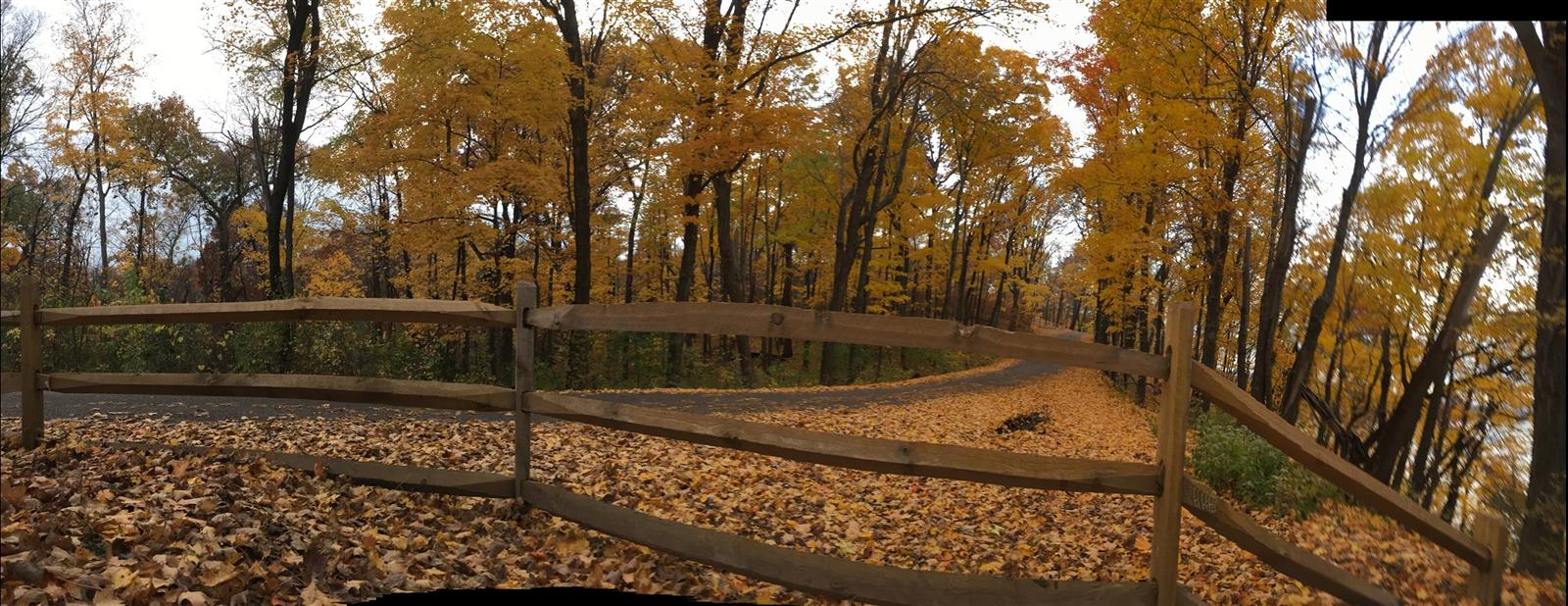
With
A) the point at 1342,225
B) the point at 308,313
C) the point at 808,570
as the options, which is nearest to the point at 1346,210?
the point at 1342,225

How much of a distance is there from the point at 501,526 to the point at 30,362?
3.52m

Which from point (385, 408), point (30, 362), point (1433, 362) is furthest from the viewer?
point (385, 408)

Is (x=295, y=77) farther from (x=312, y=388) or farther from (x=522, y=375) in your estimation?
(x=522, y=375)

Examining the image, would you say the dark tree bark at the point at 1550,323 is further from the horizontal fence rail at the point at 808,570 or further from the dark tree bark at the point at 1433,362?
the horizontal fence rail at the point at 808,570

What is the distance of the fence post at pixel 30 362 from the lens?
477 cm

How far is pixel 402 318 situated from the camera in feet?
14.1

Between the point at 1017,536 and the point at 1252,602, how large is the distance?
1.79 m

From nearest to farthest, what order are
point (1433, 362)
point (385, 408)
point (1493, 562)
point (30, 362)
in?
point (1493, 562)
point (1433, 362)
point (30, 362)
point (385, 408)

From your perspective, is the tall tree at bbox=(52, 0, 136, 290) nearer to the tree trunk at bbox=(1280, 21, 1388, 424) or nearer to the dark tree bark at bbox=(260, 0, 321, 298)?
the dark tree bark at bbox=(260, 0, 321, 298)

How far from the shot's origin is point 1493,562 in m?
1.80

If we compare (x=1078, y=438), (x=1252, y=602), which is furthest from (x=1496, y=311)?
(x=1078, y=438)

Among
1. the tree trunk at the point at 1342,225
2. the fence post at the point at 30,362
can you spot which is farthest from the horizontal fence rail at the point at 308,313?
the tree trunk at the point at 1342,225

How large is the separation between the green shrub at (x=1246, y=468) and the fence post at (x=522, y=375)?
14.0 ft

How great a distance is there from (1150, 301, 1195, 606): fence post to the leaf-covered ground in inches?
25.3
